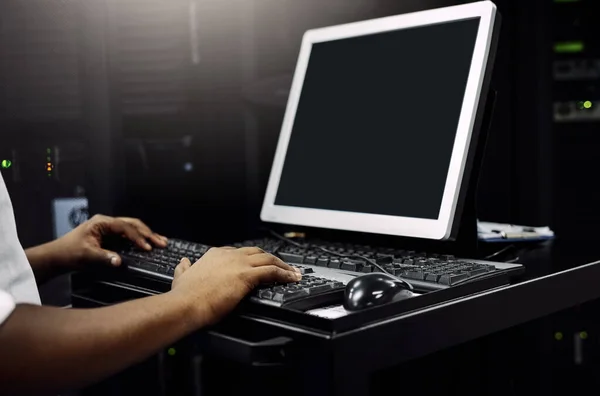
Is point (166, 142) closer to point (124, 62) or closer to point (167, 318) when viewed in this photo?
point (124, 62)

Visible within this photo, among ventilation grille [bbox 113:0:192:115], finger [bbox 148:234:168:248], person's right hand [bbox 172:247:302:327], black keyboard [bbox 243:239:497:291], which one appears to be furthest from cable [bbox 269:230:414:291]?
ventilation grille [bbox 113:0:192:115]

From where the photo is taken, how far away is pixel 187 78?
5.10 feet

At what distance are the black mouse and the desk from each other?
0.02 metres

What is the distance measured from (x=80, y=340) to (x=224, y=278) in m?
0.18

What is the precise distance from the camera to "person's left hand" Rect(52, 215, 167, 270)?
121 centimetres

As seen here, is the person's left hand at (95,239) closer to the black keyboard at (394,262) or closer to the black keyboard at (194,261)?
the black keyboard at (194,261)

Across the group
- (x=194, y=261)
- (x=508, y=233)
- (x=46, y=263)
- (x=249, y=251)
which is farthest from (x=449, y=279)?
(x=46, y=263)

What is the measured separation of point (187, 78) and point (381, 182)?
582mm

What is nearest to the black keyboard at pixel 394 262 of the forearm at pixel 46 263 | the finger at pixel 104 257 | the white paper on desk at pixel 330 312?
the white paper on desk at pixel 330 312

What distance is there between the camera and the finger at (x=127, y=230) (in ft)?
4.04

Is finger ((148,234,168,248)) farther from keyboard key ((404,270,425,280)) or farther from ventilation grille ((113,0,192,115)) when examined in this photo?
keyboard key ((404,270,425,280))

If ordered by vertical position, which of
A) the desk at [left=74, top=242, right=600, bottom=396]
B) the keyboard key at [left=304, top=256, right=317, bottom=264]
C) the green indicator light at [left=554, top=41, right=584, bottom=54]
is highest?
the green indicator light at [left=554, top=41, right=584, bottom=54]

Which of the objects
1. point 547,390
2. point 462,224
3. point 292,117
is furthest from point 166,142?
point 547,390

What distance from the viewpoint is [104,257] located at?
3.78 ft
